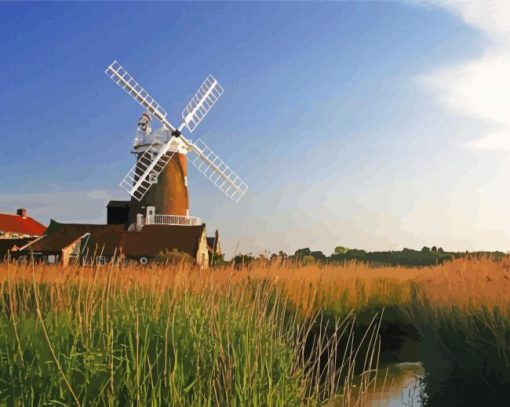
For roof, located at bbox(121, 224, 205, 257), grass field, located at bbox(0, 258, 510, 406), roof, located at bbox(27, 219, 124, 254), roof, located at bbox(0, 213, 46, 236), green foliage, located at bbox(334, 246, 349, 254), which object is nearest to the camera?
grass field, located at bbox(0, 258, 510, 406)

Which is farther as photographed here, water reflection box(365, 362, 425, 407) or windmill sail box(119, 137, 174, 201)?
windmill sail box(119, 137, 174, 201)

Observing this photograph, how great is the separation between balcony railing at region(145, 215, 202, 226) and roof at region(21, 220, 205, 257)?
0.99m

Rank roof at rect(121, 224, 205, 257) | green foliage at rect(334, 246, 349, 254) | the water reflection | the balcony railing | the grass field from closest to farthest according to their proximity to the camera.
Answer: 1. the grass field
2. the water reflection
3. roof at rect(121, 224, 205, 257)
4. the balcony railing
5. green foliage at rect(334, 246, 349, 254)

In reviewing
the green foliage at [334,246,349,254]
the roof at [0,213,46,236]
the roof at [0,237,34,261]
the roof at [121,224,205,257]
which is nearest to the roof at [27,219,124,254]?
the roof at [121,224,205,257]

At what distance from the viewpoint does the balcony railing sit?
36500 mm

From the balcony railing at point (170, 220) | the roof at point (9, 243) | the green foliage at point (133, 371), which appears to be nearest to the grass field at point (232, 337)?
the green foliage at point (133, 371)

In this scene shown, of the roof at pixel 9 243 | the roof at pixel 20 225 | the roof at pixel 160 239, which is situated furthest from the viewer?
the roof at pixel 20 225

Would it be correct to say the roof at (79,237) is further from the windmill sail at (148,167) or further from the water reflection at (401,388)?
the water reflection at (401,388)

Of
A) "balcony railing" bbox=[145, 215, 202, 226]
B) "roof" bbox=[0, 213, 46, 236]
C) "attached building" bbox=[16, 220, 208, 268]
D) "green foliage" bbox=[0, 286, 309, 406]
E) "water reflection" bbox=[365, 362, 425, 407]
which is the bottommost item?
"water reflection" bbox=[365, 362, 425, 407]

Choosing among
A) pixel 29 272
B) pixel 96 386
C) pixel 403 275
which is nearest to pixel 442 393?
pixel 96 386

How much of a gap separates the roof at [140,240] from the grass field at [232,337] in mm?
14428

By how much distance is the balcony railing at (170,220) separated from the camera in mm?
36500

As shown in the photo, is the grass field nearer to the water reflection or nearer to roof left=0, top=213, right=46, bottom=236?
the water reflection

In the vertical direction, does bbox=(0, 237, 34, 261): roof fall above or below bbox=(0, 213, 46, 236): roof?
below
